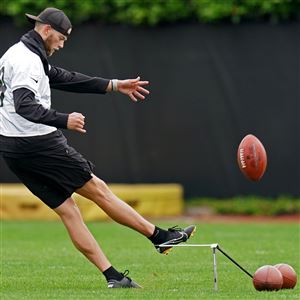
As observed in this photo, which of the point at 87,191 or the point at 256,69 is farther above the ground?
the point at 87,191

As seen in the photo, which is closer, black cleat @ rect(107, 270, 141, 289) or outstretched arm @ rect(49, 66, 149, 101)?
black cleat @ rect(107, 270, 141, 289)

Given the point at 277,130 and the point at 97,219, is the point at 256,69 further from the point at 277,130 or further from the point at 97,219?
the point at 97,219

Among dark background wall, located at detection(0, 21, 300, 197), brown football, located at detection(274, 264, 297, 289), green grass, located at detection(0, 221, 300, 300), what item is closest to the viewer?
green grass, located at detection(0, 221, 300, 300)

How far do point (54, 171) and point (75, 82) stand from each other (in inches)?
35.4

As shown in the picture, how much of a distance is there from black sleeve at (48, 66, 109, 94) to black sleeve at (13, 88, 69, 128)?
0.87 metres

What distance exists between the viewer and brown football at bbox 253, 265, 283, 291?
771cm

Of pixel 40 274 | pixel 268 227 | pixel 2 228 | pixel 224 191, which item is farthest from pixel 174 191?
pixel 40 274

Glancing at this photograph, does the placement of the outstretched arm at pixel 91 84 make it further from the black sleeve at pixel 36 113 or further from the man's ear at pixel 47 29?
the black sleeve at pixel 36 113

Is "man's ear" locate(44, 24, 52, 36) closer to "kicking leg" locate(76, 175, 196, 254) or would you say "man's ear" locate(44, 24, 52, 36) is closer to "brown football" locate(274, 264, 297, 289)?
"kicking leg" locate(76, 175, 196, 254)

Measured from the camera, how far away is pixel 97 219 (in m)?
15.2

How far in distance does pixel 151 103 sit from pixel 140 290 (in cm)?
876

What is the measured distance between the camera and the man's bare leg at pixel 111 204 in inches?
316

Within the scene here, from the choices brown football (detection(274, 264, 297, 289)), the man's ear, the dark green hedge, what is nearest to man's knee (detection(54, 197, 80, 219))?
the man's ear

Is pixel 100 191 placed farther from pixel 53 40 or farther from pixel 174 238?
pixel 53 40
